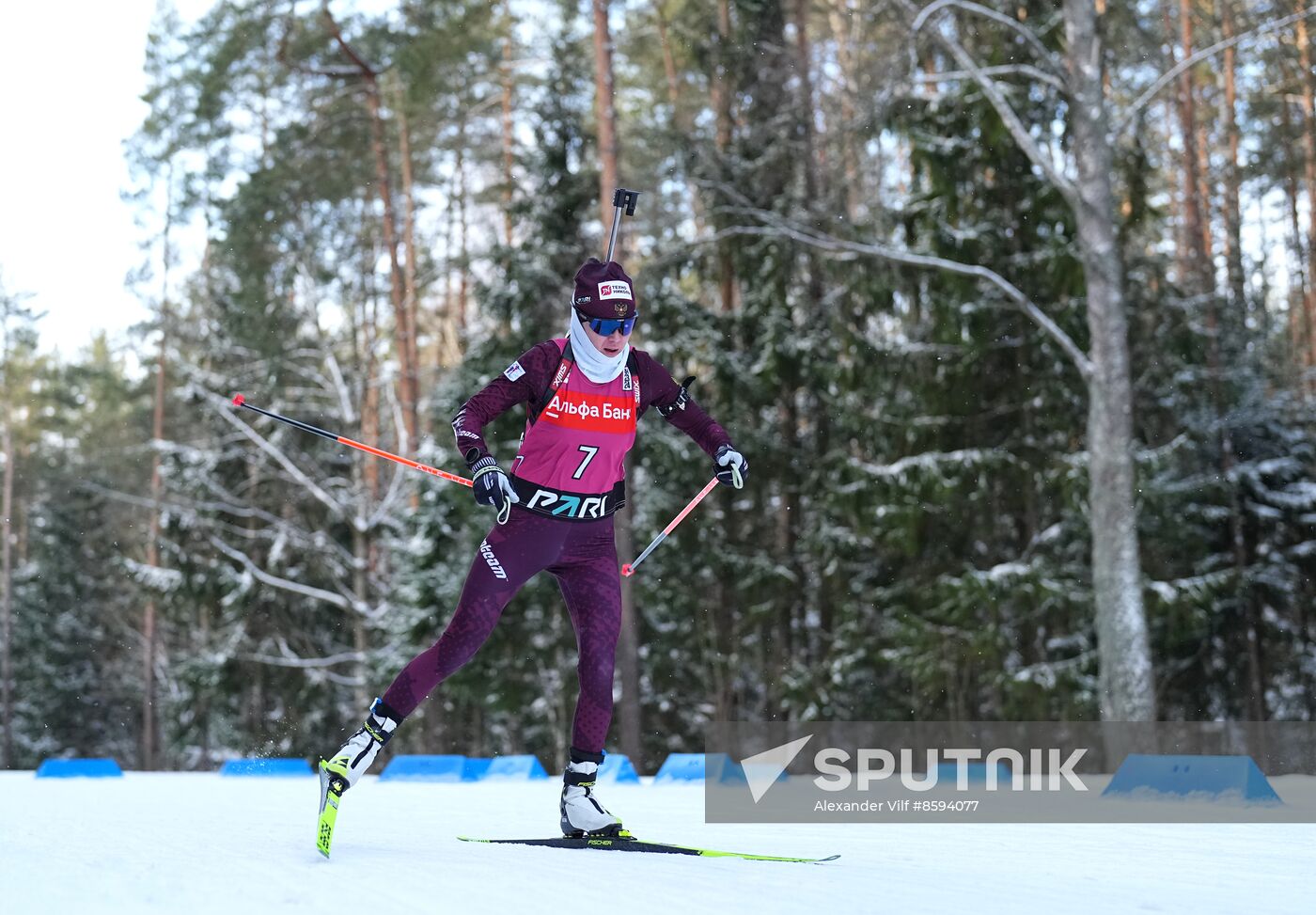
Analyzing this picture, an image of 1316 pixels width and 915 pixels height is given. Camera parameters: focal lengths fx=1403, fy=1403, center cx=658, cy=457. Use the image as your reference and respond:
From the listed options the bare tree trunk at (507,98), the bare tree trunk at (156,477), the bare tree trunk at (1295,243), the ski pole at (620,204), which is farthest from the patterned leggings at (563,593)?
the bare tree trunk at (156,477)

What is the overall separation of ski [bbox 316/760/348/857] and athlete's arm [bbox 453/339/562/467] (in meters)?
1.00

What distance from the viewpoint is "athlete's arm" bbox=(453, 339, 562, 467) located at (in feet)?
14.2

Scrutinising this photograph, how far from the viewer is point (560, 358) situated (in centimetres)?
448

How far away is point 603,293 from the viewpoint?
4414 millimetres

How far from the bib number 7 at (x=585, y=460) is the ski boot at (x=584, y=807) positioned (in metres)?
0.90

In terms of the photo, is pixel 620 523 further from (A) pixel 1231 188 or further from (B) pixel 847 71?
(A) pixel 1231 188

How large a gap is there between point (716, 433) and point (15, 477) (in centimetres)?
3619

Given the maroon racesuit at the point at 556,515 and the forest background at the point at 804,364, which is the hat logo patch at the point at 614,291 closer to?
the maroon racesuit at the point at 556,515

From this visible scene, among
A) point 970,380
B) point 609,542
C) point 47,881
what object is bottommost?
point 47,881

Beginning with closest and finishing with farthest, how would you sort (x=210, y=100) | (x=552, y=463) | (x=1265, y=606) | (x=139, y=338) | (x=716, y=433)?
(x=552, y=463) → (x=716, y=433) → (x=1265, y=606) → (x=210, y=100) → (x=139, y=338)

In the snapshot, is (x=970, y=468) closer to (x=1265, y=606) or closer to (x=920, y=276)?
(x=920, y=276)

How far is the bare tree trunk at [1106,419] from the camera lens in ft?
35.0

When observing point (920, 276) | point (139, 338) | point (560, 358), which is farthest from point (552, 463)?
point (139, 338)

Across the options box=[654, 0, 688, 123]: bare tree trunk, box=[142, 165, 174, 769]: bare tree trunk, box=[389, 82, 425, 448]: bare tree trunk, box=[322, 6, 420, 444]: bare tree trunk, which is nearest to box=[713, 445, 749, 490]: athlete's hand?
box=[389, 82, 425, 448]: bare tree trunk
